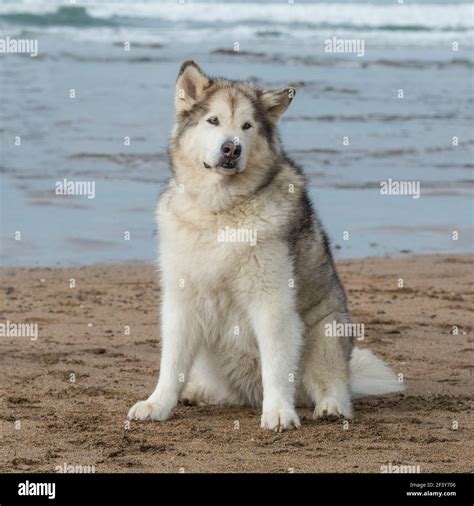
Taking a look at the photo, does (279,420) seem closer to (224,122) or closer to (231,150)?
(231,150)

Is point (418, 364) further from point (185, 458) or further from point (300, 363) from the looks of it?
point (185, 458)

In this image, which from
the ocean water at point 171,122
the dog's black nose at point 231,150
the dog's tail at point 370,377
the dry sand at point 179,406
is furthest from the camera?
the ocean water at point 171,122

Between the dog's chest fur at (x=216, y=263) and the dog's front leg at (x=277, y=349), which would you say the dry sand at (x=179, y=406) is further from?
the dog's chest fur at (x=216, y=263)

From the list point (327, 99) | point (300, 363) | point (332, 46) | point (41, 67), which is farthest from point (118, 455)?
point (332, 46)

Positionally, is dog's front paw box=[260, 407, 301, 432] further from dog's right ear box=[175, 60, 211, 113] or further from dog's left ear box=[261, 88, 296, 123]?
dog's right ear box=[175, 60, 211, 113]

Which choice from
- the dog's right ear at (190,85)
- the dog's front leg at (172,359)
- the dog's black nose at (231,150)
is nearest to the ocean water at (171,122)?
the dog's front leg at (172,359)

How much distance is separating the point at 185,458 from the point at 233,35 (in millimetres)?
34141

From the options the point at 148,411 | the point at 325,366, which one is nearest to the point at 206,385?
the point at 148,411

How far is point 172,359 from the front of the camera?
20.4 ft

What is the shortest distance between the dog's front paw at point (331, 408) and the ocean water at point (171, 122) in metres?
4.97

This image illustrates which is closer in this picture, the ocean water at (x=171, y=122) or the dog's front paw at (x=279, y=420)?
the dog's front paw at (x=279, y=420)

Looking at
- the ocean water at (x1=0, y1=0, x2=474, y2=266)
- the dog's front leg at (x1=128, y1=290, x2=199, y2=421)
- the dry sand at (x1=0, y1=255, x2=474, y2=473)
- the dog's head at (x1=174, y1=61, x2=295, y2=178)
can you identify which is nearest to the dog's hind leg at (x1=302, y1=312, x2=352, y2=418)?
the dry sand at (x1=0, y1=255, x2=474, y2=473)

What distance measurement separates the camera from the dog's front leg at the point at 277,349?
19.5 feet

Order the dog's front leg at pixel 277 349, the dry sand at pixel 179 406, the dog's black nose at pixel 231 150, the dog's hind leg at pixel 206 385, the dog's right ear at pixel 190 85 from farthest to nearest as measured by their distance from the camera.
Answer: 1. the dog's hind leg at pixel 206 385
2. the dog's right ear at pixel 190 85
3. the dog's front leg at pixel 277 349
4. the dog's black nose at pixel 231 150
5. the dry sand at pixel 179 406
